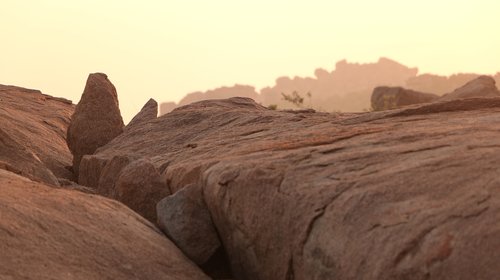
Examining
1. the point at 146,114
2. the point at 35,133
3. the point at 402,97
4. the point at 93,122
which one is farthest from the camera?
the point at 402,97

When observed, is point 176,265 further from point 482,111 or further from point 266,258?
point 482,111

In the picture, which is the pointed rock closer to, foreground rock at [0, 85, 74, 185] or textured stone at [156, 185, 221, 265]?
foreground rock at [0, 85, 74, 185]

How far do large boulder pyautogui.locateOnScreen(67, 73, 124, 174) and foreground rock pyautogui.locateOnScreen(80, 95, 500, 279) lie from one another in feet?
18.1

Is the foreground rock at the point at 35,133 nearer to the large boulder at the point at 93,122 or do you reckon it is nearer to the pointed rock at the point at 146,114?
the large boulder at the point at 93,122

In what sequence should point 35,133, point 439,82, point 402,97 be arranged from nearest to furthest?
point 35,133 → point 402,97 → point 439,82

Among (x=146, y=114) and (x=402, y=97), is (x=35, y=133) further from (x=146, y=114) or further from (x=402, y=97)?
(x=402, y=97)

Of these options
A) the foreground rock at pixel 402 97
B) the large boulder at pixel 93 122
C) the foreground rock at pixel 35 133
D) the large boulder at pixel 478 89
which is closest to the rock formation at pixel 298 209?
the foreground rock at pixel 35 133

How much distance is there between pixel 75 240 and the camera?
23.8 ft

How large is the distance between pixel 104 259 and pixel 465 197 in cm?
349

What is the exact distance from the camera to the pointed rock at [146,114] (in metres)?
15.9

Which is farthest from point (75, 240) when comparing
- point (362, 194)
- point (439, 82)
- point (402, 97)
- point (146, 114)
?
point (439, 82)

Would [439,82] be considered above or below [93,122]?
above

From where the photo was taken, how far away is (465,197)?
6.08 metres

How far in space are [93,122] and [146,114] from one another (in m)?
1.24
